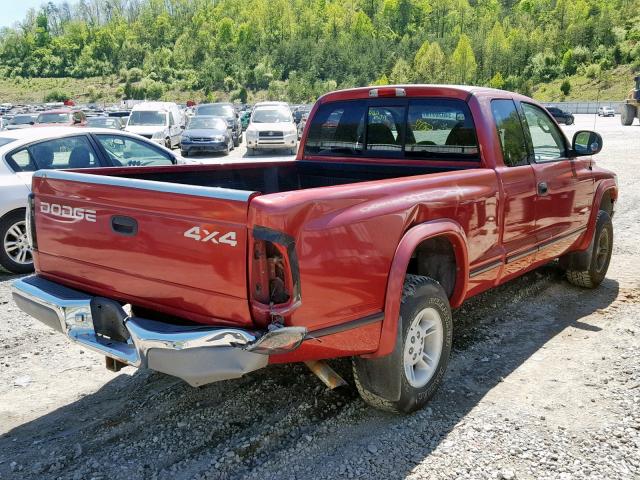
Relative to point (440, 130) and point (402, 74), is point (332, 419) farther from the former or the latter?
point (402, 74)

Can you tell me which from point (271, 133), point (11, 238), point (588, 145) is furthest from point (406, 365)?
point (271, 133)

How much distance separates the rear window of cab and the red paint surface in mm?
532

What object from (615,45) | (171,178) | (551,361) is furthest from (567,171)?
(615,45)

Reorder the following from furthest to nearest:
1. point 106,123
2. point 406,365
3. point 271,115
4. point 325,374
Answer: point 271,115 → point 106,123 → point 406,365 → point 325,374

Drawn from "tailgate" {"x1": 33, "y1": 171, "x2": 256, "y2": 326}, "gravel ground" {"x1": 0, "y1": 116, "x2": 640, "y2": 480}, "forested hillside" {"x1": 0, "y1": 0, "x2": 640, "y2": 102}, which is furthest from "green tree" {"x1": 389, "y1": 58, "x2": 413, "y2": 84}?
"tailgate" {"x1": 33, "y1": 171, "x2": 256, "y2": 326}

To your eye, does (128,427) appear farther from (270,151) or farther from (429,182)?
(270,151)

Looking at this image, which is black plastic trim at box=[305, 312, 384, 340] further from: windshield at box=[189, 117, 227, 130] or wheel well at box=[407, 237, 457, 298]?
windshield at box=[189, 117, 227, 130]

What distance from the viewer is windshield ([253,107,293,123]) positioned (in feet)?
74.4

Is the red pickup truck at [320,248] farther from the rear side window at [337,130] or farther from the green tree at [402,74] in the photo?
the green tree at [402,74]

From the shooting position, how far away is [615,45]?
4437 inches

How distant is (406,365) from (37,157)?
223 inches

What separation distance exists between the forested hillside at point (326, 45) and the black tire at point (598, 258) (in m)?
102

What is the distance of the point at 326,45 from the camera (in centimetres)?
14712

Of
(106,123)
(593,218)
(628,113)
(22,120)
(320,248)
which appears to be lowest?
(628,113)
